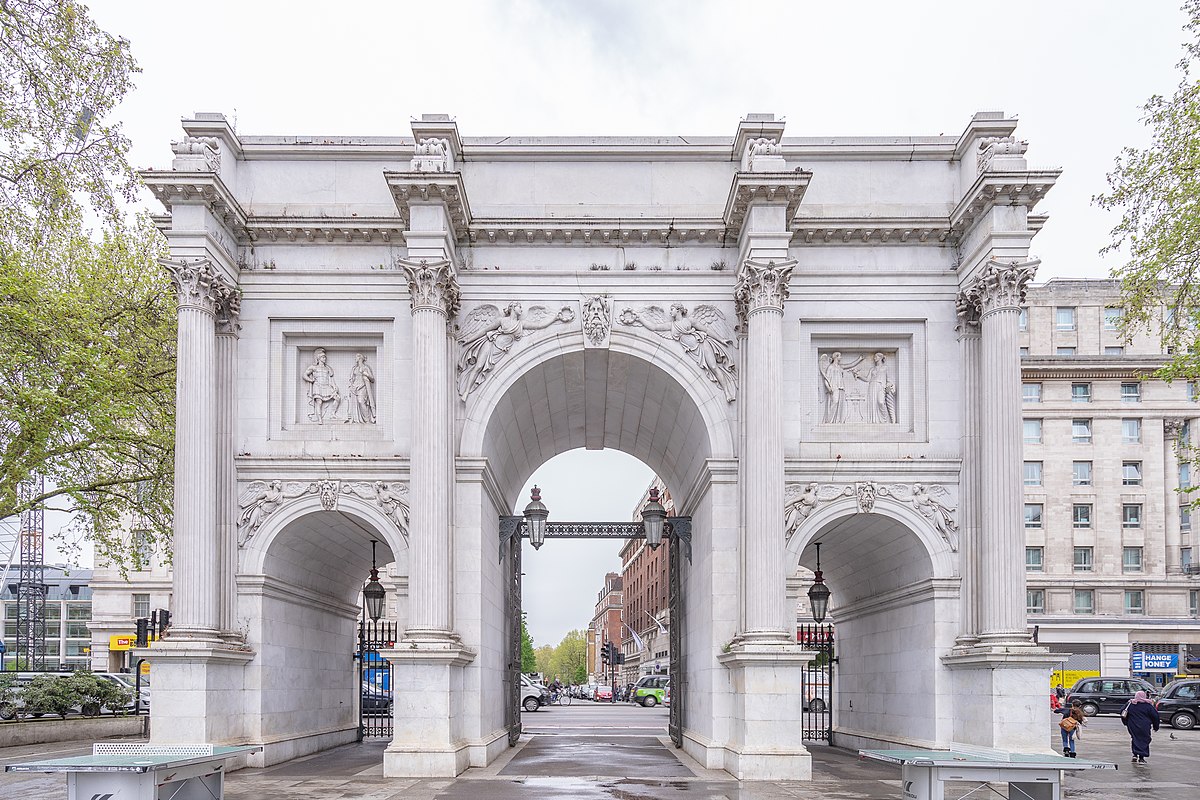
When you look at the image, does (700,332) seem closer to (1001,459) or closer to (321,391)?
(1001,459)

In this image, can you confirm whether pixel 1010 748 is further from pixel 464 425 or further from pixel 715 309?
pixel 464 425

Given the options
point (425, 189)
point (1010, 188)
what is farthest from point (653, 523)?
point (1010, 188)

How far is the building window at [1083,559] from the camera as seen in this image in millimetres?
70250

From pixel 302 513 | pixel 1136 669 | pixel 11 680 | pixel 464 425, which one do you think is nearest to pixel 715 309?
pixel 464 425

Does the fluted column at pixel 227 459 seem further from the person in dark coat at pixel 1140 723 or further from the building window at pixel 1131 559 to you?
the building window at pixel 1131 559

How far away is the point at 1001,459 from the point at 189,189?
16.2 metres

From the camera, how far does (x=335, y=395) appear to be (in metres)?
23.5

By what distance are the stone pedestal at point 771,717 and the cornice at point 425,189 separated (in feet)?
33.1

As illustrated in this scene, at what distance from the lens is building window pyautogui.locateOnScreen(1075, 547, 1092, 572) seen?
7025cm

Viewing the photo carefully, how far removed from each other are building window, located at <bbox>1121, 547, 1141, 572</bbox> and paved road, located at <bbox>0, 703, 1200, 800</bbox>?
44.5 m

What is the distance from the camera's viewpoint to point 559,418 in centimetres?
2875

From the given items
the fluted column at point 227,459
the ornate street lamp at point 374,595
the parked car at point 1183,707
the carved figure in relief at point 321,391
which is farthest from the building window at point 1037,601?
the fluted column at point 227,459

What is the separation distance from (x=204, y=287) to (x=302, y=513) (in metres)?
4.81

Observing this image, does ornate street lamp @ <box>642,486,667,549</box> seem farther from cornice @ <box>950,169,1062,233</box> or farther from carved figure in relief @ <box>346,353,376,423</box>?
cornice @ <box>950,169,1062,233</box>
